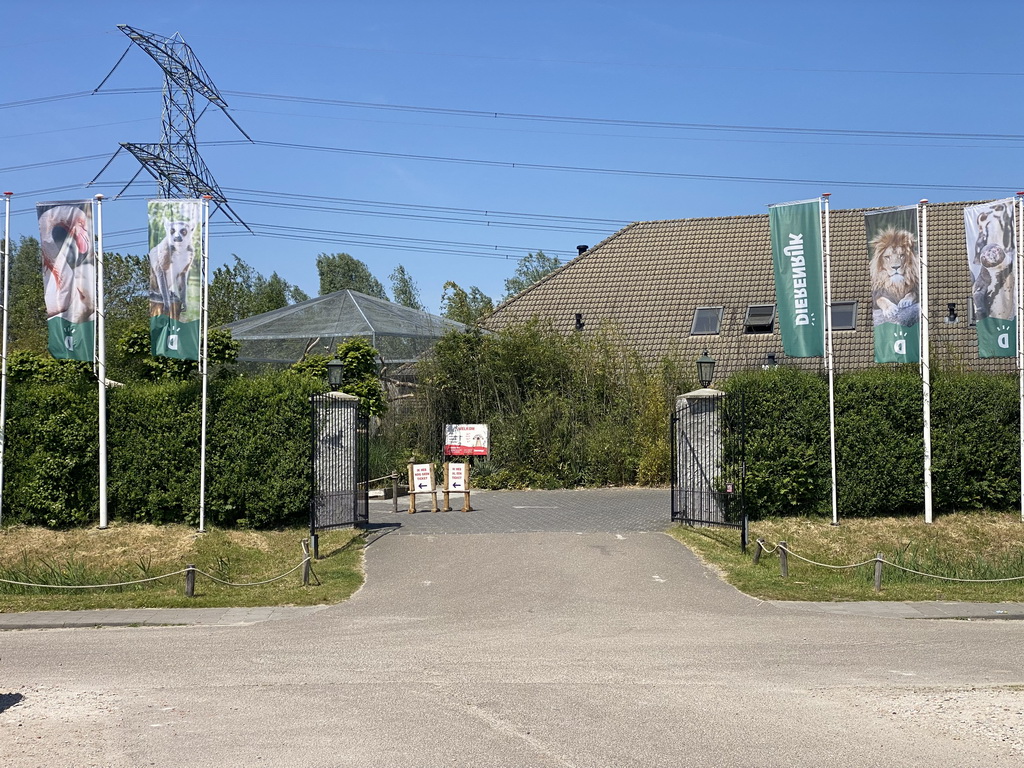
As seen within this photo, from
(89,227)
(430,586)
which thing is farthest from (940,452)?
(89,227)

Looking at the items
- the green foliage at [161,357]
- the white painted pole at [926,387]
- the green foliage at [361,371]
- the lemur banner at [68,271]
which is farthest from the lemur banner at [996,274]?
the lemur banner at [68,271]

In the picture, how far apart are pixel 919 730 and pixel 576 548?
9.82 meters

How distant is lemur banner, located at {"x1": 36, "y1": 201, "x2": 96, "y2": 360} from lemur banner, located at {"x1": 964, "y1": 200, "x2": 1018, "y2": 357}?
53.6 feet

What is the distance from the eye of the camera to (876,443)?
62.4ft

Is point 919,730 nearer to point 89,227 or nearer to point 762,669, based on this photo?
point 762,669

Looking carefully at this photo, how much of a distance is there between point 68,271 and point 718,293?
20.9m

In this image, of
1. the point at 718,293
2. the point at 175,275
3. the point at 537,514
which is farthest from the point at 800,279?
the point at 718,293

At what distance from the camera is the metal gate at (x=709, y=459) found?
18266 mm

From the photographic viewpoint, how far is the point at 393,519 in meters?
20.7

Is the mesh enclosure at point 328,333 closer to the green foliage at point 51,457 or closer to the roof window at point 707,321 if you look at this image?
the roof window at point 707,321

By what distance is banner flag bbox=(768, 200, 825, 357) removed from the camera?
18578 mm

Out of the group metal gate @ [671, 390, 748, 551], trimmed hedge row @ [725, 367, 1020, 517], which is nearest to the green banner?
metal gate @ [671, 390, 748, 551]

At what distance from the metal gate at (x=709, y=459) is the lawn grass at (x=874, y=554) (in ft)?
1.54

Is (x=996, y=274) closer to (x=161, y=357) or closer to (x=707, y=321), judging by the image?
(x=707, y=321)
